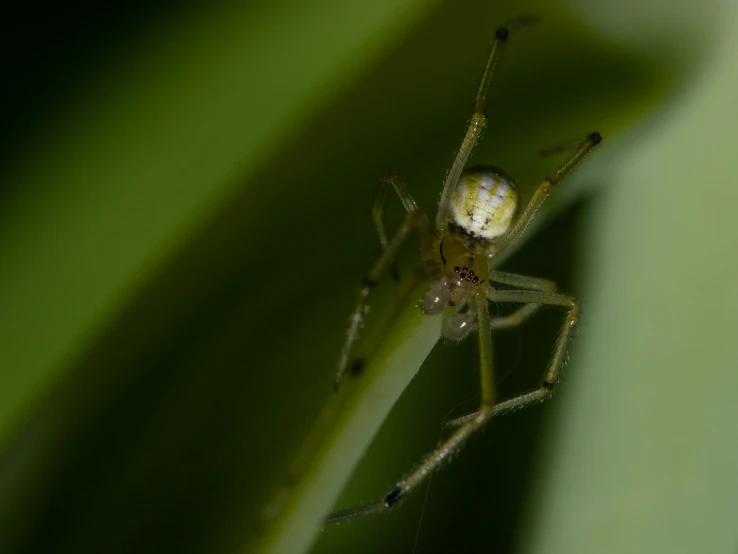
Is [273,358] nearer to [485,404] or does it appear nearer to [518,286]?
[485,404]

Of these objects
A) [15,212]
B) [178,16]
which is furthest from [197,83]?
[15,212]

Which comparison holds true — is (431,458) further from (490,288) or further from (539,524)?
(490,288)

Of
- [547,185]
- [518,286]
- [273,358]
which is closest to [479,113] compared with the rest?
[547,185]

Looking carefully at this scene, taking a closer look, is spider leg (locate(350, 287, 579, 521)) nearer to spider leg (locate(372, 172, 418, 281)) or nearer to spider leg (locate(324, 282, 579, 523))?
spider leg (locate(324, 282, 579, 523))

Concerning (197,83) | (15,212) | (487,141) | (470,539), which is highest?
(487,141)

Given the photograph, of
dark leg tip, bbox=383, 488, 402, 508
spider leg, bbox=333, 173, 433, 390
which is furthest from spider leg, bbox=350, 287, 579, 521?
spider leg, bbox=333, 173, 433, 390

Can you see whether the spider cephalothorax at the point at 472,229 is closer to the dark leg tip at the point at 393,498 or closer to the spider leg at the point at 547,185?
the spider leg at the point at 547,185

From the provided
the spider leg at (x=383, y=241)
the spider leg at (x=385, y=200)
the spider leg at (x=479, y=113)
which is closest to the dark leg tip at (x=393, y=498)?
the spider leg at (x=383, y=241)
